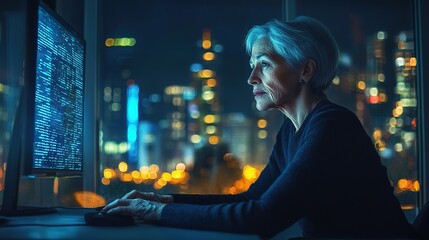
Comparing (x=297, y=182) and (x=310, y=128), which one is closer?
(x=297, y=182)

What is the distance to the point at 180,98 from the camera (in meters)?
3.18

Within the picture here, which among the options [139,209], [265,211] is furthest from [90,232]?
[265,211]

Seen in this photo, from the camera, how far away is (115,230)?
125 cm

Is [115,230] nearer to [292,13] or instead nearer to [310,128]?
[310,128]

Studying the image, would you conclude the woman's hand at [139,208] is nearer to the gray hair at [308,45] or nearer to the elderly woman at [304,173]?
the elderly woman at [304,173]

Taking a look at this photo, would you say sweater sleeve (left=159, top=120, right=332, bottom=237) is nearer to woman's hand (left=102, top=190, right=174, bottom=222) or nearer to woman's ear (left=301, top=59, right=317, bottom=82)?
woman's hand (left=102, top=190, right=174, bottom=222)

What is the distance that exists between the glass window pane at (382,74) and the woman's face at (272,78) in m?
1.25

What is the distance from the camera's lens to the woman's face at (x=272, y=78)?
1.73m

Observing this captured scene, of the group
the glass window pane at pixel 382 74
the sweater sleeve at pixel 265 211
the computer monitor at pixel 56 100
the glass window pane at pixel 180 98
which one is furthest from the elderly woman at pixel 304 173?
the glass window pane at pixel 382 74

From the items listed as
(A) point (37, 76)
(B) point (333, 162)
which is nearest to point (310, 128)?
(B) point (333, 162)

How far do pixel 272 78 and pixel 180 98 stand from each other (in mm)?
1485

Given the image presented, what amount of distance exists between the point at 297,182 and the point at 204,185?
175cm

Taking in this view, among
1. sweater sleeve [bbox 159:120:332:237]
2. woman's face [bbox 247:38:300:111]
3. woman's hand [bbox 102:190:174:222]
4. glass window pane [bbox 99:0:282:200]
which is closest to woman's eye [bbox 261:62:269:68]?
woman's face [bbox 247:38:300:111]

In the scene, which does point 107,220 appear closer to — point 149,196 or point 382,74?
point 149,196
